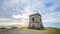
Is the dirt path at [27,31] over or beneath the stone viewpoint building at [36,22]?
beneath

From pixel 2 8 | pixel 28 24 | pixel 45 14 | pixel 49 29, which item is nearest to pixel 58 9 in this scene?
pixel 45 14

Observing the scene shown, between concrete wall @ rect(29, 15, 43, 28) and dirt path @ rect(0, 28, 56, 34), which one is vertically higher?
concrete wall @ rect(29, 15, 43, 28)

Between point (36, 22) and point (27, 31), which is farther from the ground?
point (36, 22)

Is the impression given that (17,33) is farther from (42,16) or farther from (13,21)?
(42,16)

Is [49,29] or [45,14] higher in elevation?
[45,14]

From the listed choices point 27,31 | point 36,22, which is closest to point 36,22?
point 36,22

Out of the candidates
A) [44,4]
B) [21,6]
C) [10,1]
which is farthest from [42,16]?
[10,1]

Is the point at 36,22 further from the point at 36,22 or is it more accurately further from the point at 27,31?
the point at 27,31

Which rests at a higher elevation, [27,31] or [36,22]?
[36,22]

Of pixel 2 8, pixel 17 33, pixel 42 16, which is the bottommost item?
pixel 17 33

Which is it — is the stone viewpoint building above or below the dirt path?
above

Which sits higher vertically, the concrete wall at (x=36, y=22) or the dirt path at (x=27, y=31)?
the concrete wall at (x=36, y=22)

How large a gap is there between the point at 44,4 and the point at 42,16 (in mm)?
176

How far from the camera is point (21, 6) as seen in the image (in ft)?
5.94
